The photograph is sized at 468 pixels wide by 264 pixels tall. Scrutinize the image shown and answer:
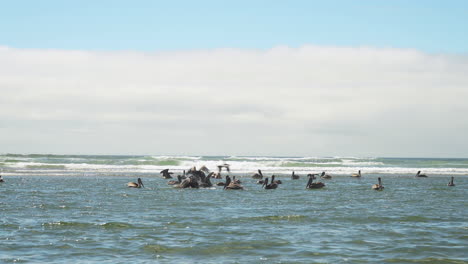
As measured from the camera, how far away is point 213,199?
25500mm

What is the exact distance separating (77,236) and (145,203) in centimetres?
833

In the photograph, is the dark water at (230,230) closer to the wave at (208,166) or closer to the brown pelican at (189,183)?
the brown pelican at (189,183)

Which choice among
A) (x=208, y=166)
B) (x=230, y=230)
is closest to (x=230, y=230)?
(x=230, y=230)

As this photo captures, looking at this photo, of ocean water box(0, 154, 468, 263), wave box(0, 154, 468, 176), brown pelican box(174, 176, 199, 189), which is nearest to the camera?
ocean water box(0, 154, 468, 263)

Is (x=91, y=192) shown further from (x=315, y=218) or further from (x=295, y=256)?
(x=295, y=256)

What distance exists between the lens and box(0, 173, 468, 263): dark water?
1270 centimetres

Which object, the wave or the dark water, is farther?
the wave

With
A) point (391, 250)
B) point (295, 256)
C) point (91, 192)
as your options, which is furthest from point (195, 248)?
point (91, 192)

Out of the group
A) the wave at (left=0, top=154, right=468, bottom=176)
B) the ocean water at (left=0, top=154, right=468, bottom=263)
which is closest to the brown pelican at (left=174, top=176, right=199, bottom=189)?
the ocean water at (left=0, top=154, right=468, bottom=263)

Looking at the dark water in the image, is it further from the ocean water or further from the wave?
the wave

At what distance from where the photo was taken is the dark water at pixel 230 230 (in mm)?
12703

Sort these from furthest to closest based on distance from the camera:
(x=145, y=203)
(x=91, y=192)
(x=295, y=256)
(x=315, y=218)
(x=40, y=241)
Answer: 1. (x=91, y=192)
2. (x=145, y=203)
3. (x=315, y=218)
4. (x=40, y=241)
5. (x=295, y=256)

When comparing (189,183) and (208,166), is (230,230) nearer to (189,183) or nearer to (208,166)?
(189,183)

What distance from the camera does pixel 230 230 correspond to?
52.3 feet
